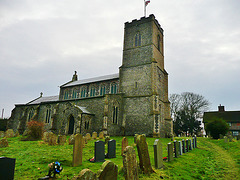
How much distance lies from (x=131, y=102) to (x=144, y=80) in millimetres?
3628

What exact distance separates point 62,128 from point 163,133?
14259 mm

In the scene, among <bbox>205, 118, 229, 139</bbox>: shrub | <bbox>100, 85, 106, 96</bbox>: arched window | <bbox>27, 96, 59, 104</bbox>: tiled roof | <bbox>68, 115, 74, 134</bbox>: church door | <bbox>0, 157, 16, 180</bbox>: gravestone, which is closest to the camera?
<bbox>0, 157, 16, 180</bbox>: gravestone

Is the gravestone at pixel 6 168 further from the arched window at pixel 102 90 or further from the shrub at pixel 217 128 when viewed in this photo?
the shrub at pixel 217 128

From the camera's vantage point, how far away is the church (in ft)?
69.8

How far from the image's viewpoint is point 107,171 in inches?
143

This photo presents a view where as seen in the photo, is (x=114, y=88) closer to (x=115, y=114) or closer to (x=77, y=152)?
(x=115, y=114)

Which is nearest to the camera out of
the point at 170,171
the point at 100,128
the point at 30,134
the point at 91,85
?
the point at 170,171

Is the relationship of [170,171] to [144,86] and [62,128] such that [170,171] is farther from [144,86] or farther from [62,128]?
[62,128]

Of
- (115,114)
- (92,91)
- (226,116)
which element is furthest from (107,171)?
(226,116)

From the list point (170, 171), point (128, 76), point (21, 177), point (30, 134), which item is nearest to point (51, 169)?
point (21, 177)

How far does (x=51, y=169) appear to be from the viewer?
15.9 feet

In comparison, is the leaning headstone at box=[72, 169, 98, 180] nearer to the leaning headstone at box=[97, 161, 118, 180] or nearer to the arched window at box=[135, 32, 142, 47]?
the leaning headstone at box=[97, 161, 118, 180]

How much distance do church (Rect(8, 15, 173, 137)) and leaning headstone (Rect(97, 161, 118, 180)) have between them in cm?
1694

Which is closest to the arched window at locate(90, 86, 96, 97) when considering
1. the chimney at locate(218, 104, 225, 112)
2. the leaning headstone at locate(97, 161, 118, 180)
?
the leaning headstone at locate(97, 161, 118, 180)
